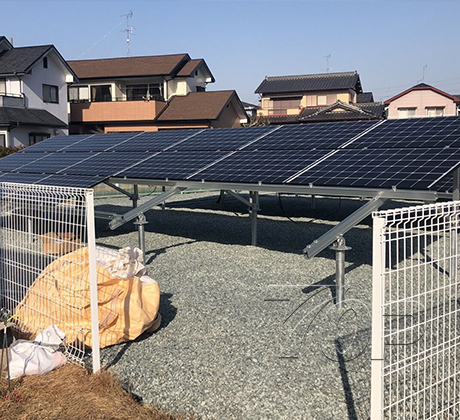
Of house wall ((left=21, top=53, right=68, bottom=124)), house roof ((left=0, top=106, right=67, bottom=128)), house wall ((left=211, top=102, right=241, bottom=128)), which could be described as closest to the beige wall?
house wall ((left=21, top=53, right=68, bottom=124))

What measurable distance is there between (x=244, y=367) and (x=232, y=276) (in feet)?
12.4

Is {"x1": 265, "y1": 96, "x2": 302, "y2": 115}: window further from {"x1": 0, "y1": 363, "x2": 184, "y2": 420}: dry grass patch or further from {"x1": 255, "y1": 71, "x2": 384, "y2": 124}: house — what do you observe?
{"x1": 0, "y1": 363, "x2": 184, "y2": 420}: dry grass patch

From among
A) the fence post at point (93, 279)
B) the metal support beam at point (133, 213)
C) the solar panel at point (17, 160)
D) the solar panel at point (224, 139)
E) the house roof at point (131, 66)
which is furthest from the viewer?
the house roof at point (131, 66)

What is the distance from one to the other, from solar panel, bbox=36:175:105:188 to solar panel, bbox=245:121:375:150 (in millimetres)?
3594

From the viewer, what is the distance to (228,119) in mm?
38500

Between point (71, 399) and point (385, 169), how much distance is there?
6131mm

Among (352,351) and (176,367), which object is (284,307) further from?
(176,367)

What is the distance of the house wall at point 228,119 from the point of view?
36.9m

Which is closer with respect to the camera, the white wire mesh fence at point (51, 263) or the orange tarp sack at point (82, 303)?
the white wire mesh fence at point (51, 263)

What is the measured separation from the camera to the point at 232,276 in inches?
362

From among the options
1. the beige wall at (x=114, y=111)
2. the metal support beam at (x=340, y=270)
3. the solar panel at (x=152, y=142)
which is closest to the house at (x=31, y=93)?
the beige wall at (x=114, y=111)

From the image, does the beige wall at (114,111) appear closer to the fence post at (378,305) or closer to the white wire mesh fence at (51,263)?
the white wire mesh fence at (51,263)

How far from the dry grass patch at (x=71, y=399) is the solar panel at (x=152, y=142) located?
9.41 metres

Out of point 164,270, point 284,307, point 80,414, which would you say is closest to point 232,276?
point 164,270
